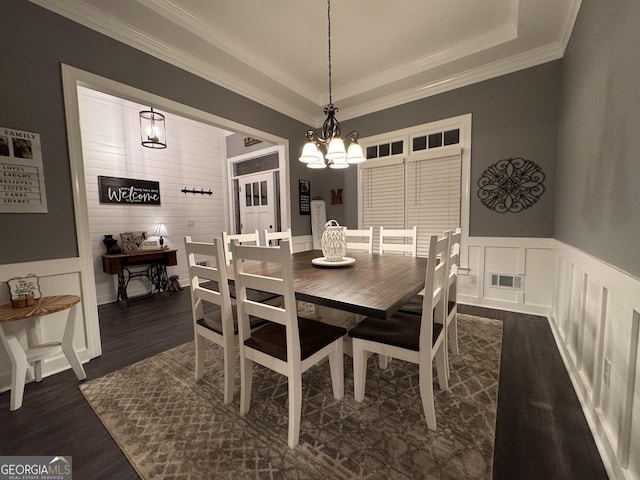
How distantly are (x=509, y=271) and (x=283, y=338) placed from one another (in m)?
2.92

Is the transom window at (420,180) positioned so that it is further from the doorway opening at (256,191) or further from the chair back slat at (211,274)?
the chair back slat at (211,274)

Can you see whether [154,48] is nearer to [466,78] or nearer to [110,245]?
[110,245]

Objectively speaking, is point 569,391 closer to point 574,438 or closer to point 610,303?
point 574,438

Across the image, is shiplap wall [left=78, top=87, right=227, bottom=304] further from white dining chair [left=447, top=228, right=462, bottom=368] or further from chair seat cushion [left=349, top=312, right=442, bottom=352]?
white dining chair [left=447, top=228, right=462, bottom=368]

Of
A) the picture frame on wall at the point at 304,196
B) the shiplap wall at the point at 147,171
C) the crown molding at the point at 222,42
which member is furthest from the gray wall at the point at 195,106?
the shiplap wall at the point at 147,171

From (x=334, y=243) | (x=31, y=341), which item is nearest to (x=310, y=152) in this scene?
(x=334, y=243)

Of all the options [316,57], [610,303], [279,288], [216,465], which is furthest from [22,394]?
[316,57]

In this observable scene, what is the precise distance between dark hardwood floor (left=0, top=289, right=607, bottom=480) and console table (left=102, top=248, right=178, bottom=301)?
158 cm

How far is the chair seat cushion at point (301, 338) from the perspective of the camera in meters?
1.38

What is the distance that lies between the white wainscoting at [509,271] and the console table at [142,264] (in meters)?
4.38

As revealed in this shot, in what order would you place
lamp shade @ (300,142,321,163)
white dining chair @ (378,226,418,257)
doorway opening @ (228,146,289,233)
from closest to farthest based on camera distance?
lamp shade @ (300,142,321,163)
white dining chair @ (378,226,418,257)
doorway opening @ (228,146,289,233)

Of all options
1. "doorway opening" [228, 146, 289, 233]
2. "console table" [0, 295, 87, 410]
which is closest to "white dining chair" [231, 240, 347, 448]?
"console table" [0, 295, 87, 410]

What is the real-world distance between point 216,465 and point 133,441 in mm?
→ 511

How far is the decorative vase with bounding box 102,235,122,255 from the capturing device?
12.4 ft
